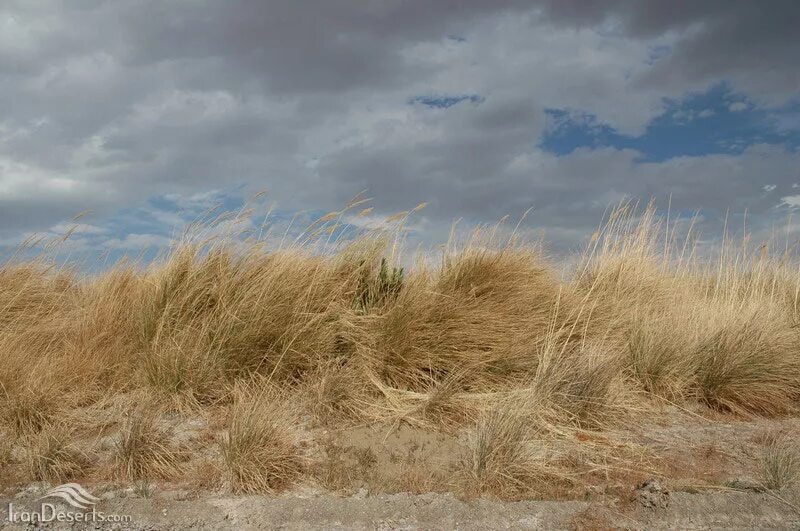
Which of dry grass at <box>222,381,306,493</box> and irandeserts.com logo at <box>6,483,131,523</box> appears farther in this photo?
dry grass at <box>222,381,306,493</box>

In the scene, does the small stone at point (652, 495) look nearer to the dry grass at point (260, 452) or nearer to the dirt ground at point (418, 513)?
the dirt ground at point (418, 513)

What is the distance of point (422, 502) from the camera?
388cm

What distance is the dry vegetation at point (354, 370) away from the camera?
170 inches

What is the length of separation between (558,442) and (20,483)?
3.47 meters

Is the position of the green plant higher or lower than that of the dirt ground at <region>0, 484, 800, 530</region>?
higher

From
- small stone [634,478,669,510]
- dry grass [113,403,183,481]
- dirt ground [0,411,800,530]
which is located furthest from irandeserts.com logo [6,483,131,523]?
small stone [634,478,669,510]

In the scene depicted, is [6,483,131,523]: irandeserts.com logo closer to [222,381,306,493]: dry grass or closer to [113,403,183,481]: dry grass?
[113,403,183,481]: dry grass

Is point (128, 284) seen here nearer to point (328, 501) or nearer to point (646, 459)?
point (328, 501)

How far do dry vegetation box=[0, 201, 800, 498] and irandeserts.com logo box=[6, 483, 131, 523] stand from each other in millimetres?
290

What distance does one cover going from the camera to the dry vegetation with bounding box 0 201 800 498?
432 cm

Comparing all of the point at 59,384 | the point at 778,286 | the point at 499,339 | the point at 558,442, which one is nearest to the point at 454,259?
the point at 499,339

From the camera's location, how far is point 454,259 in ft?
23.6

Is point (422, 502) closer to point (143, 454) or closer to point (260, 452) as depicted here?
point (260, 452)

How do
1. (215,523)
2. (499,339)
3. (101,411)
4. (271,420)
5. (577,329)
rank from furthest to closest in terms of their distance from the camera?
1. (577,329)
2. (499,339)
3. (101,411)
4. (271,420)
5. (215,523)
